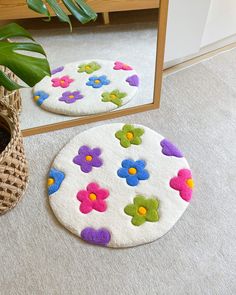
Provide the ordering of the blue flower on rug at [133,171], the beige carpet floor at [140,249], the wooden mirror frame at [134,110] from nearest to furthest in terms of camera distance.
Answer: the beige carpet floor at [140,249]
the blue flower on rug at [133,171]
the wooden mirror frame at [134,110]

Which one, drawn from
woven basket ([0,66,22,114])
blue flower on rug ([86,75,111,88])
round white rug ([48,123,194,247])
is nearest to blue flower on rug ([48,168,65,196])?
round white rug ([48,123,194,247])

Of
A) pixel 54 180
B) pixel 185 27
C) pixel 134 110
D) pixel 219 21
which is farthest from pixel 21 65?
pixel 219 21

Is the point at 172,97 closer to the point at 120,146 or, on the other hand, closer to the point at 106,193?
the point at 120,146

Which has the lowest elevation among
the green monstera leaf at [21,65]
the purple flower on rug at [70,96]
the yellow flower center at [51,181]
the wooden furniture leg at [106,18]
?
the yellow flower center at [51,181]

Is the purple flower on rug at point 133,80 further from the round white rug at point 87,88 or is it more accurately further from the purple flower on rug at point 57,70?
the purple flower on rug at point 57,70

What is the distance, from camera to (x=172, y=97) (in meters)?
1.47

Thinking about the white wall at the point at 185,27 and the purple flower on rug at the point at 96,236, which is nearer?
the purple flower on rug at the point at 96,236

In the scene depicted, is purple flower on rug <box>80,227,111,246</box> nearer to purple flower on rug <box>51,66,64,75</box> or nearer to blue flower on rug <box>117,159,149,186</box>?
blue flower on rug <box>117,159,149,186</box>

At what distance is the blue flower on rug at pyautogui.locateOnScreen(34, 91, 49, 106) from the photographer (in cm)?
134

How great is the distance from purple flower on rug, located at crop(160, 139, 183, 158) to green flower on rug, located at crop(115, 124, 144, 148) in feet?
0.33

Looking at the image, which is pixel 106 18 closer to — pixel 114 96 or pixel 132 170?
pixel 114 96

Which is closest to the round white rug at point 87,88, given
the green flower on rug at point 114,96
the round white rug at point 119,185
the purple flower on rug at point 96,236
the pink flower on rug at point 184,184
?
the green flower on rug at point 114,96

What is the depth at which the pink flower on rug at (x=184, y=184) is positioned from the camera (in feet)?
3.56

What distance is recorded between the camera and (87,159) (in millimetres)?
1199
